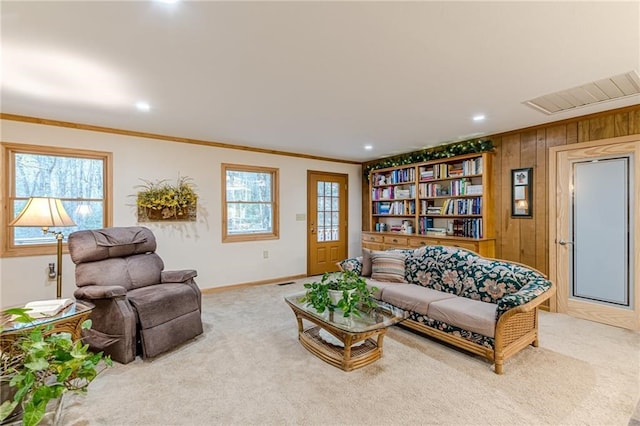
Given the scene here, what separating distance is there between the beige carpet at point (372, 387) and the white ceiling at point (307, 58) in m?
2.31

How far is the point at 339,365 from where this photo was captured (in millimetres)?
2436

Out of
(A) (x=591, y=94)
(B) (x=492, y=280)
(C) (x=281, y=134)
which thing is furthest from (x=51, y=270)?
(A) (x=591, y=94)

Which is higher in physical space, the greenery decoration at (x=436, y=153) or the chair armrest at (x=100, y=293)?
the greenery decoration at (x=436, y=153)

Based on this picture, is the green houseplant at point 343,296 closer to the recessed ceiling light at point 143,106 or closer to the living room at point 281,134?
the living room at point 281,134

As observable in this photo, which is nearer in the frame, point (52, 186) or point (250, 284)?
point (52, 186)

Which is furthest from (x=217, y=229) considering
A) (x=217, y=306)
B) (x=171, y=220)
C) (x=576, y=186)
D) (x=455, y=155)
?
(x=576, y=186)

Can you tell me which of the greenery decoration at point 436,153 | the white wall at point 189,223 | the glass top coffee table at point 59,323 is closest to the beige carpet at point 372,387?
the glass top coffee table at point 59,323

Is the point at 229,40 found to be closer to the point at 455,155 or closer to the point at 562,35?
the point at 562,35

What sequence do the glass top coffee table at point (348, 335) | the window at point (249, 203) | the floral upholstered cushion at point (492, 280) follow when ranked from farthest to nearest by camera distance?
the window at point (249, 203), the floral upholstered cushion at point (492, 280), the glass top coffee table at point (348, 335)

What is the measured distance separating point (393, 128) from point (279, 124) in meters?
1.46

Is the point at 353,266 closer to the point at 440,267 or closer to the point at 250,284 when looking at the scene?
the point at 440,267

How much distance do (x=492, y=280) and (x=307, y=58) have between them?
2.55m

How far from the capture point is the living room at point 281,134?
182 centimetres

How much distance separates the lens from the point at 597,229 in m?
3.46
